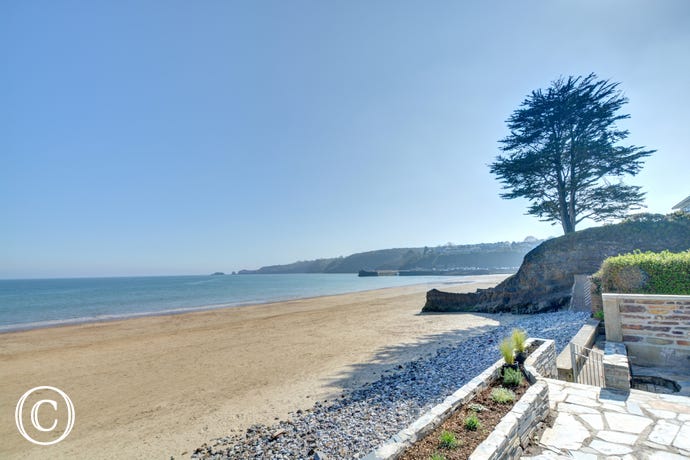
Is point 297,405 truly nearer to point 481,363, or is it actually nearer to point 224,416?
point 224,416

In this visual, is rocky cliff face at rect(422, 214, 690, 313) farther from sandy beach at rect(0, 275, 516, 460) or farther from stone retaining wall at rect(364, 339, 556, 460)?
stone retaining wall at rect(364, 339, 556, 460)

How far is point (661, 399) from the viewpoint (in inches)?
158

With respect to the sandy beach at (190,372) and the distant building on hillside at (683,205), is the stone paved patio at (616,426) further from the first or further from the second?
the distant building on hillside at (683,205)

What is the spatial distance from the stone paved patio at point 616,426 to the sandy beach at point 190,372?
4.10 metres

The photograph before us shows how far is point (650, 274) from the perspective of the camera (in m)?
7.49

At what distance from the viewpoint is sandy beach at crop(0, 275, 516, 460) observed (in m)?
5.47

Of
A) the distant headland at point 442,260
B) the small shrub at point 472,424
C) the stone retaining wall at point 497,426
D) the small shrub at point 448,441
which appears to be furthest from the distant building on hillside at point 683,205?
the distant headland at point 442,260

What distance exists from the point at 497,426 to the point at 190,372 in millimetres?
8707

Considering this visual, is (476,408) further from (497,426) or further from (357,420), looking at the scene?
(357,420)

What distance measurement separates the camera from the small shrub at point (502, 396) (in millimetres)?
3656

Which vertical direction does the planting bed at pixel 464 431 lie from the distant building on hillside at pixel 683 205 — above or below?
below

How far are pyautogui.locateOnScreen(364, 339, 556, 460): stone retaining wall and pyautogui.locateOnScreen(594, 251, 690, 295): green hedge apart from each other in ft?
18.6

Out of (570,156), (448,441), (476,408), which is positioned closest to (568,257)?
(570,156)

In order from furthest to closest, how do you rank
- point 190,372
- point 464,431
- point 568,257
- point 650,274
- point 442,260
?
point 442,260 < point 568,257 < point 190,372 < point 650,274 < point 464,431
